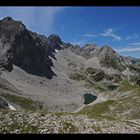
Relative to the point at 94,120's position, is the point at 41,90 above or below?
above

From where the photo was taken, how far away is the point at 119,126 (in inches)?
854

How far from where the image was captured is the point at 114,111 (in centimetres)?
5666

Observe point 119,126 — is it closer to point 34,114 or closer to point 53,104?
point 34,114

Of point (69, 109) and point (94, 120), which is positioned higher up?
point (69, 109)
